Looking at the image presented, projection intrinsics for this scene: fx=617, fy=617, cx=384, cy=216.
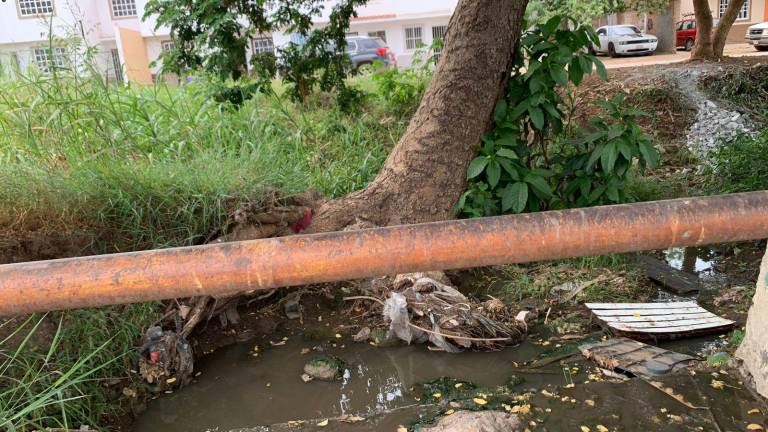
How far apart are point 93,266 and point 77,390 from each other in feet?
6.34

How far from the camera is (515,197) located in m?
4.72

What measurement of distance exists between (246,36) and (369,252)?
17.7 feet

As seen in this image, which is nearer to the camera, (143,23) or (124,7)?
(143,23)

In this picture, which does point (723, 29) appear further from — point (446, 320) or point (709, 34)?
point (446, 320)

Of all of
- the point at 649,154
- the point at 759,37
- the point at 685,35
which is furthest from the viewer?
the point at 685,35

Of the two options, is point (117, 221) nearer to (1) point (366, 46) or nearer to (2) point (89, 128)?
(2) point (89, 128)

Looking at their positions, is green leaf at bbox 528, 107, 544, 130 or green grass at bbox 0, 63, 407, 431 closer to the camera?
green grass at bbox 0, 63, 407, 431

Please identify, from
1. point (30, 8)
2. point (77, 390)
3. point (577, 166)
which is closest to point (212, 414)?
point (77, 390)

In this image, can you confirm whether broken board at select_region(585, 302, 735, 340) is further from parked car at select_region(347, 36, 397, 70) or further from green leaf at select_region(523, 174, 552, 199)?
parked car at select_region(347, 36, 397, 70)

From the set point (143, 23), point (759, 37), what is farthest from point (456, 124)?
point (143, 23)

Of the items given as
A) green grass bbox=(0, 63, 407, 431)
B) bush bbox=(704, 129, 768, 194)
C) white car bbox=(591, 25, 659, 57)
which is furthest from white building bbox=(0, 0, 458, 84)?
bush bbox=(704, 129, 768, 194)

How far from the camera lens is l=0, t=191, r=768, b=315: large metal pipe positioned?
142 cm

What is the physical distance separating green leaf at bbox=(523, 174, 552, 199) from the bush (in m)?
2.11

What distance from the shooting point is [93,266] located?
1.43 metres
